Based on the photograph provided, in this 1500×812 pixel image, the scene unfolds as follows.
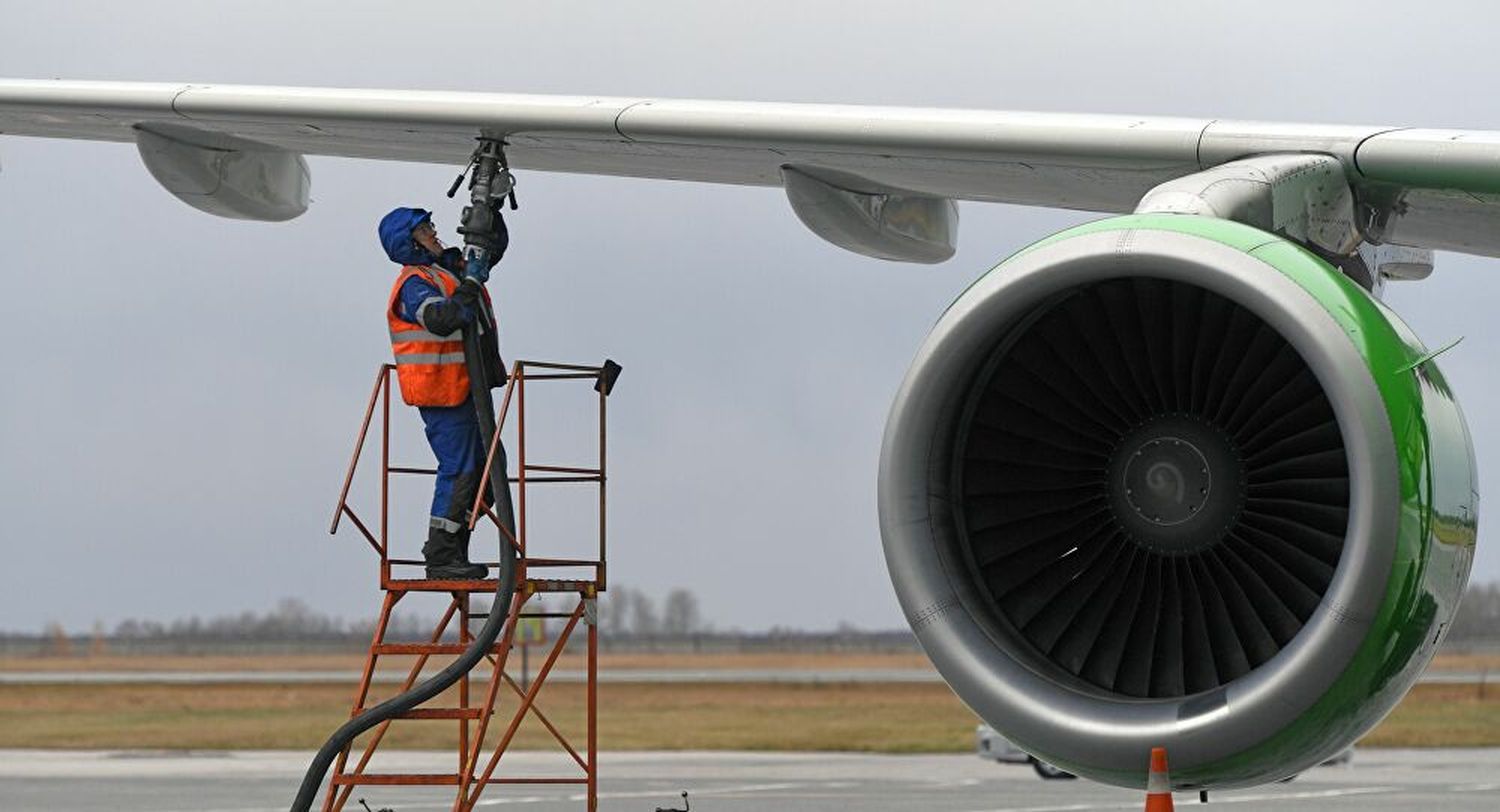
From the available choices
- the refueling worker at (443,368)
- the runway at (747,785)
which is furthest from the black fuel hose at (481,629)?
the runway at (747,785)

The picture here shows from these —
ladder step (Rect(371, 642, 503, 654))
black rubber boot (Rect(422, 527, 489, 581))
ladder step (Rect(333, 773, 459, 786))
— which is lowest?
ladder step (Rect(333, 773, 459, 786))

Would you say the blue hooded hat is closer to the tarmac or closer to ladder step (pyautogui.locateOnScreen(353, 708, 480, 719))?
ladder step (pyautogui.locateOnScreen(353, 708, 480, 719))

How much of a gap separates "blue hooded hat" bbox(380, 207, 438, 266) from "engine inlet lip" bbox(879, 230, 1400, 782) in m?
4.26

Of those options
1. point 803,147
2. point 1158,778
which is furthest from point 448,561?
point 1158,778

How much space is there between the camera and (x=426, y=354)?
11.2m

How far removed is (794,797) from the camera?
23656mm

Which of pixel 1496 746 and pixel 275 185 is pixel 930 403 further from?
pixel 1496 746

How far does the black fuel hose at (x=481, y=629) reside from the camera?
11.0 m

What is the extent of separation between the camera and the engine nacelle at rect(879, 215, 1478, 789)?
7027mm

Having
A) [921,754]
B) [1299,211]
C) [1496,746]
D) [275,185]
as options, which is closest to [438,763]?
[921,754]

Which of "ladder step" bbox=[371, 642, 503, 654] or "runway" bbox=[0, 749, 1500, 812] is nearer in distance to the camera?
"ladder step" bbox=[371, 642, 503, 654]

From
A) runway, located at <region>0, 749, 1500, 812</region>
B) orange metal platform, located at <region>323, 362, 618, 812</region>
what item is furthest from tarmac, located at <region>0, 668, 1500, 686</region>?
orange metal platform, located at <region>323, 362, 618, 812</region>

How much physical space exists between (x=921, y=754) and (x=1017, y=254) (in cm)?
2870

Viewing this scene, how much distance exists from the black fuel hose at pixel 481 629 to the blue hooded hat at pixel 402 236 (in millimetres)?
597
